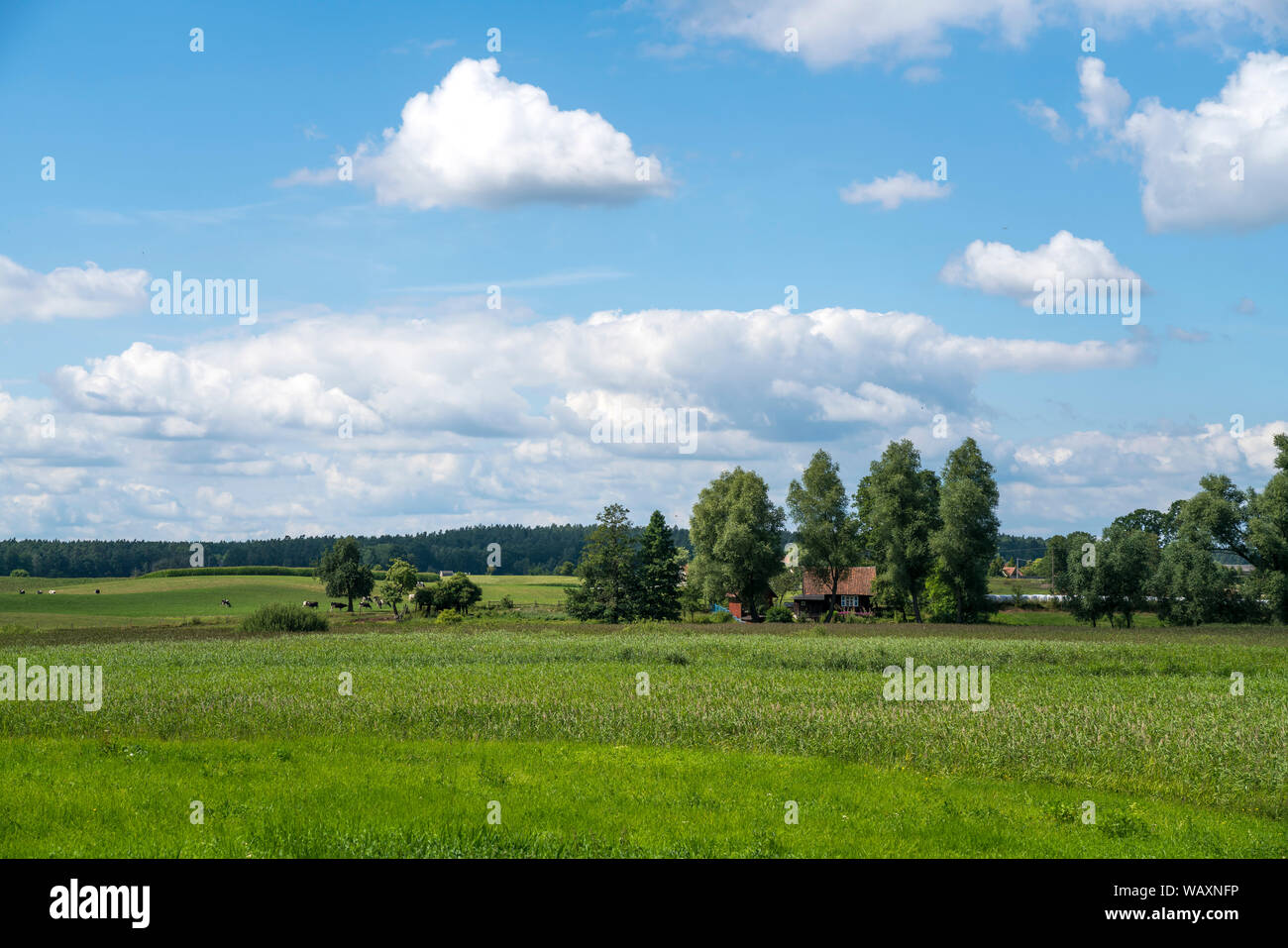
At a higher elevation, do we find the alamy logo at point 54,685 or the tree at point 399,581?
the alamy logo at point 54,685

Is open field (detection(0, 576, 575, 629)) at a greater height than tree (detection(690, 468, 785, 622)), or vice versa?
tree (detection(690, 468, 785, 622))

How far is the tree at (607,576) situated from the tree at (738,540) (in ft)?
26.2

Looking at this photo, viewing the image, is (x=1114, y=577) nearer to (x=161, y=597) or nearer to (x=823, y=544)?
(x=823, y=544)

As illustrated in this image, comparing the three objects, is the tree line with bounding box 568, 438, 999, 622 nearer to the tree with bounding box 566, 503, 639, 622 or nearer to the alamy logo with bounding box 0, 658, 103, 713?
the tree with bounding box 566, 503, 639, 622

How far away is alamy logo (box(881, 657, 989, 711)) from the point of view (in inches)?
1177

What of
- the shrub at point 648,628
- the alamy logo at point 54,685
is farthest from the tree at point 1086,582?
the alamy logo at point 54,685

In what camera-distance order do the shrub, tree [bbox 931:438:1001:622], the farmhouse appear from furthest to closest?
the farmhouse → tree [bbox 931:438:1001:622] → the shrub

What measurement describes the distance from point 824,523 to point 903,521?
9496 mm

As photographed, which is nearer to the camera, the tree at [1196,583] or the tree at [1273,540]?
the tree at [1273,540]

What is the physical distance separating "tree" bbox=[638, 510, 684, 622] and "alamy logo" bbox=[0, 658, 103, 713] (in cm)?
6301

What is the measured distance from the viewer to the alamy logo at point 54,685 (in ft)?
94.7

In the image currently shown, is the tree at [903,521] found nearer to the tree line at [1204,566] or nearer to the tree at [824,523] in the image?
the tree at [824,523]

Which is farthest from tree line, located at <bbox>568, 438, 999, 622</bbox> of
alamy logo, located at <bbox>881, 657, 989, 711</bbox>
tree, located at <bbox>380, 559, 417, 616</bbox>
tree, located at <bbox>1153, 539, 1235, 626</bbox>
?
alamy logo, located at <bbox>881, 657, 989, 711</bbox>
